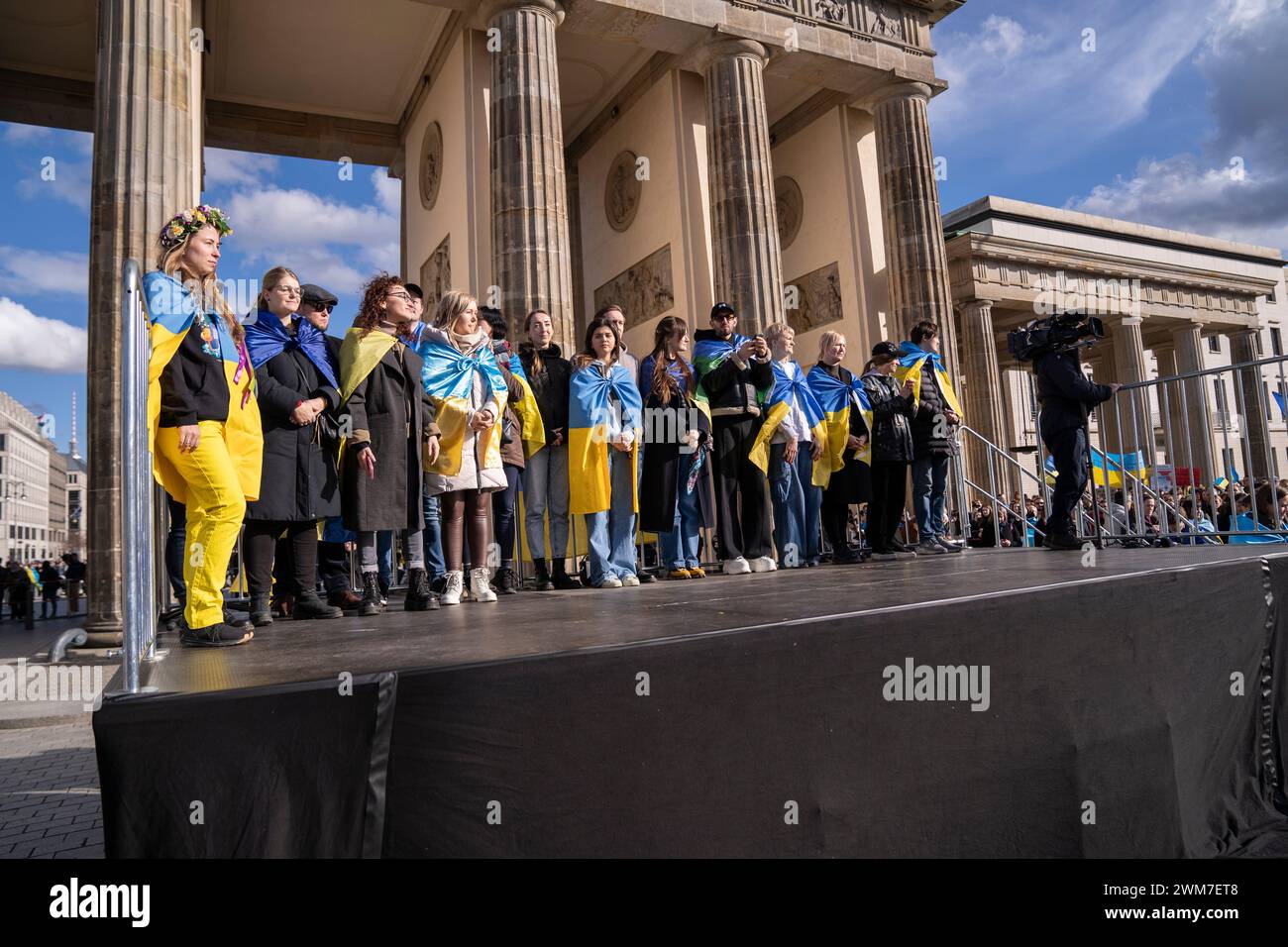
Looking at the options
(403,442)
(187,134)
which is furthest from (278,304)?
(187,134)

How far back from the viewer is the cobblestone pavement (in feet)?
13.0

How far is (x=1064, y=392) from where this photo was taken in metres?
7.22

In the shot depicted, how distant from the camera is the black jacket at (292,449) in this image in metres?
4.64

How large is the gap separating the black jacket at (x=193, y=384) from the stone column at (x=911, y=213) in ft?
51.0

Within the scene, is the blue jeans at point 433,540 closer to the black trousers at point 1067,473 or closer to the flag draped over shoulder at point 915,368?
the flag draped over shoulder at point 915,368

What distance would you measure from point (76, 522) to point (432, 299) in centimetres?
10498

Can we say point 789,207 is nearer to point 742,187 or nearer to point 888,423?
point 742,187

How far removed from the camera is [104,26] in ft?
34.7

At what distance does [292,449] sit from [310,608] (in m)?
0.92

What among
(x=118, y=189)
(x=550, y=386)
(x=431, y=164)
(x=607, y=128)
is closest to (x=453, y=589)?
(x=550, y=386)

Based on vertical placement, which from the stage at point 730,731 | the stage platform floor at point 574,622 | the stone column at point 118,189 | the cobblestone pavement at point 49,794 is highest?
the stone column at point 118,189

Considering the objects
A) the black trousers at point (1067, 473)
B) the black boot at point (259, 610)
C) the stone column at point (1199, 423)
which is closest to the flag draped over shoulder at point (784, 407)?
the black trousers at point (1067, 473)
